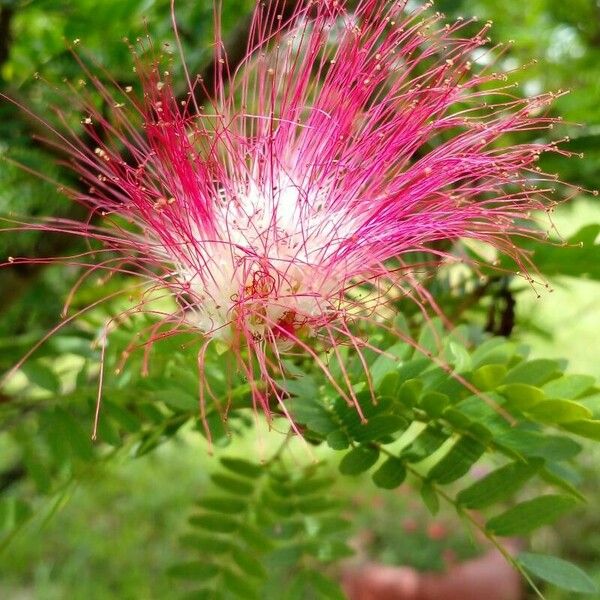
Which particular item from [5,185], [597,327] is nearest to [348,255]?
[5,185]

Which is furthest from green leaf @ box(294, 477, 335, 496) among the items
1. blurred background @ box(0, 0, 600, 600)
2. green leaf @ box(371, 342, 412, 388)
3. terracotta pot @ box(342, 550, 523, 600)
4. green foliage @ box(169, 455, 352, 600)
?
terracotta pot @ box(342, 550, 523, 600)

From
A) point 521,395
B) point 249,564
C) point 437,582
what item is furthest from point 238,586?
point 437,582

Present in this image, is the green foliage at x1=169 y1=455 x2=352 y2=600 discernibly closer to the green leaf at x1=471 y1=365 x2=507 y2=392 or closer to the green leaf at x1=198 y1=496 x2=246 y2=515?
the green leaf at x1=198 y1=496 x2=246 y2=515

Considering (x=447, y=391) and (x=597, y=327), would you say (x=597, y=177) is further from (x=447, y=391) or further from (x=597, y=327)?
(x=597, y=327)

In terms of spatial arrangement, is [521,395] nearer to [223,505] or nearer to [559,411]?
[559,411]

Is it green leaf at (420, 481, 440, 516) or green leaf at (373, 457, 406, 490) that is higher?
green leaf at (373, 457, 406, 490)
